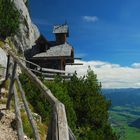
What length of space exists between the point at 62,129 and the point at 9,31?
137 feet

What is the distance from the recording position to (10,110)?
38.9ft

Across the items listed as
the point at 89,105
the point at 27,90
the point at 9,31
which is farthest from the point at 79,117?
the point at 9,31

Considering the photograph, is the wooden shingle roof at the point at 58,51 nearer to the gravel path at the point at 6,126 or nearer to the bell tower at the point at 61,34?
the bell tower at the point at 61,34

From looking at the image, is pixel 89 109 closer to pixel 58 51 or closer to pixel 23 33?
pixel 58 51

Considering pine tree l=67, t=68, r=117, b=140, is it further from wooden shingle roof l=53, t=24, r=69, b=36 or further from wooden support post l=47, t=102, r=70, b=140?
wooden support post l=47, t=102, r=70, b=140

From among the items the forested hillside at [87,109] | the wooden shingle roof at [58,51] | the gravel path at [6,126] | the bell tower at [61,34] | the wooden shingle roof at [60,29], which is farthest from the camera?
the wooden shingle roof at [60,29]

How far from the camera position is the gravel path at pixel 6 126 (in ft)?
33.9

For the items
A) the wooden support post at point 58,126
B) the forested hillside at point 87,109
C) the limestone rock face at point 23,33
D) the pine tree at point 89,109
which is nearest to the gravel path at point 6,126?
the wooden support post at point 58,126

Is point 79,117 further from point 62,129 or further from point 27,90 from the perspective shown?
point 62,129

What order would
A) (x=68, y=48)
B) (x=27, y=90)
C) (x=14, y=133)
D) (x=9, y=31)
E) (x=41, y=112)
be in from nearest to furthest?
(x=14, y=133), (x=41, y=112), (x=27, y=90), (x=9, y=31), (x=68, y=48)

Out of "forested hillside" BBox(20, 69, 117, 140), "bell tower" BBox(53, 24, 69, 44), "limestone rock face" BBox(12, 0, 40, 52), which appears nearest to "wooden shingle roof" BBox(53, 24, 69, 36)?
"bell tower" BBox(53, 24, 69, 44)

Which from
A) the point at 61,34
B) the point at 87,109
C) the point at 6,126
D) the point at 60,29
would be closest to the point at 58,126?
the point at 6,126

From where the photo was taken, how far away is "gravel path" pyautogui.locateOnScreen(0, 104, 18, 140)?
1034cm

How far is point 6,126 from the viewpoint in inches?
430
